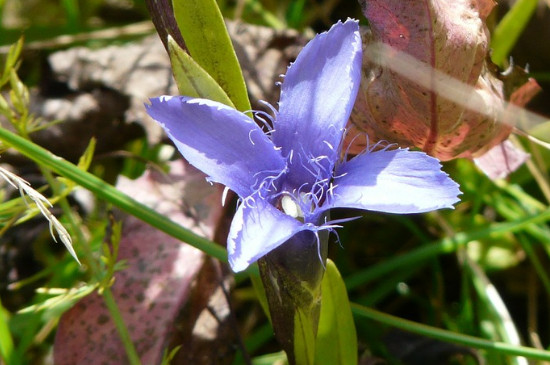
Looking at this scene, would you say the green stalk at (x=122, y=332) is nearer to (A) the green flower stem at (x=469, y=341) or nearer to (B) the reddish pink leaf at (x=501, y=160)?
(A) the green flower stem at (x=469, y=341)

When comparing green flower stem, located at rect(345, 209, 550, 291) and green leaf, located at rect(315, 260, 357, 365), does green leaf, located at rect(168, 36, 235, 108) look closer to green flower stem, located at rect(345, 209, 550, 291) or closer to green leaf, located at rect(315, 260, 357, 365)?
green leaf, located at rect(315, 260, 357, 365)

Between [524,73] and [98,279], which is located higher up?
[524,73]

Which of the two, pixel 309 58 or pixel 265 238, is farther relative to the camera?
pixel 309 58

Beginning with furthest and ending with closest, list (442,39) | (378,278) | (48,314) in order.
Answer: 1. (378,278)
2. (48,314)
3. (442,39)

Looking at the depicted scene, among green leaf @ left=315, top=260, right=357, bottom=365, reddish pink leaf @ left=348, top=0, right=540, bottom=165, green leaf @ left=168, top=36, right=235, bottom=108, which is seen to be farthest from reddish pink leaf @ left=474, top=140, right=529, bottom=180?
green leaf @ left=168, top=36, right=235, bottom=108

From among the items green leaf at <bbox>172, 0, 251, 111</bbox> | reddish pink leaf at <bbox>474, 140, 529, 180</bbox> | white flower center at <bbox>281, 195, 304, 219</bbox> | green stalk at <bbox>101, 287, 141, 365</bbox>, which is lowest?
green stalk at <bbox>101, 287, 141, 365</bbox>

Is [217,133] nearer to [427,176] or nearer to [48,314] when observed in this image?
[427,176]

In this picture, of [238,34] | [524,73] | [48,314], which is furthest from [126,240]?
[524,73]

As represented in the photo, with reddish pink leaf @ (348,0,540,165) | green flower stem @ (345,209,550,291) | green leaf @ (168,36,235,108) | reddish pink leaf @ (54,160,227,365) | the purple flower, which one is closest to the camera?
the purple flower
